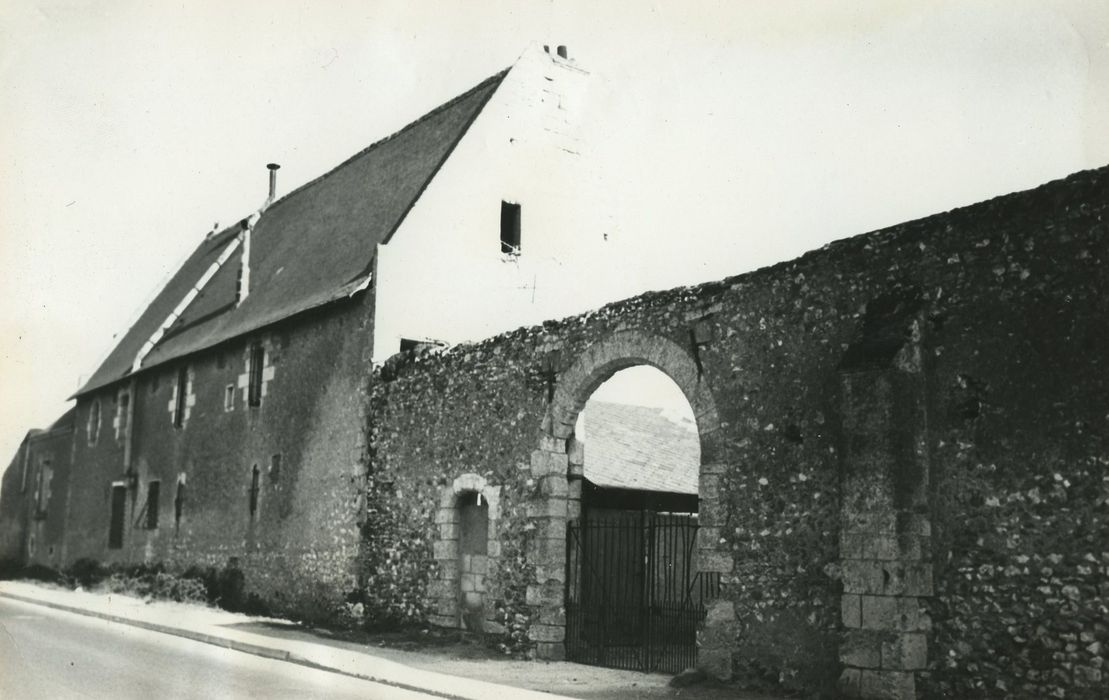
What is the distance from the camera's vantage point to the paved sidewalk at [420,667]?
9758mm

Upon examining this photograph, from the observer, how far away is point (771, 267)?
1030cm

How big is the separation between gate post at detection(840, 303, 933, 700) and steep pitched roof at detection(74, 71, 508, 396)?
9983 millimetres

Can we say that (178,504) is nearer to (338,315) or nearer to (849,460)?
(338,315)

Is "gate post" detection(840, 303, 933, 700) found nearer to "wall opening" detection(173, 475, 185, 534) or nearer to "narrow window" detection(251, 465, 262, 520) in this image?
"narrow window" detection(251, 465, 262, 520)

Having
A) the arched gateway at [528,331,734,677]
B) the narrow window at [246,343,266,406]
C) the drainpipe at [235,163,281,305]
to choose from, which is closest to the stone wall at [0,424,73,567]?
the drainpipe at [235,163,281,305]

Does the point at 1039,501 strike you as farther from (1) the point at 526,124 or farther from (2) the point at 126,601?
(2) the point at 126,601

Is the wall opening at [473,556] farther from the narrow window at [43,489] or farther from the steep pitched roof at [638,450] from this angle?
the narrow window at [43,489]

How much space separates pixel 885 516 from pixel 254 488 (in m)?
14.0

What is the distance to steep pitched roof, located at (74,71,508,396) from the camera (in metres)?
18.3

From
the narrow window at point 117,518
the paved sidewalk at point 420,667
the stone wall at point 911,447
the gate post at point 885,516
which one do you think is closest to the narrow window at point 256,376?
the paved sidewalk at point 420,667

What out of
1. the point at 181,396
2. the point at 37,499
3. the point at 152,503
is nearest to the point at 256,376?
the point at 181,396

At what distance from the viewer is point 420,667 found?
11633mm

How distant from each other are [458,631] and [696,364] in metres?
5.42

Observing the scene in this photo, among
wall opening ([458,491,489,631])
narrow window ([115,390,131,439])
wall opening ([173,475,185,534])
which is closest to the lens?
wall opening ([458,491,489,631])
